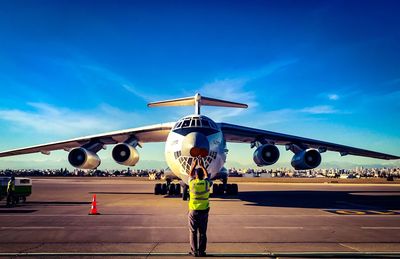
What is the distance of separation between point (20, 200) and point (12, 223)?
920cm

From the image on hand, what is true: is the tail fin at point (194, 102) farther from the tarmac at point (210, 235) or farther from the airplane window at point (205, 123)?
the tarmac at point (210, 235)

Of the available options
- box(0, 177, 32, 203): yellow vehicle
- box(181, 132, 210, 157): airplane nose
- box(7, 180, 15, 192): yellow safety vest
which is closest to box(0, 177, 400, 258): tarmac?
box(181, 132, 210, 157): airplane nose

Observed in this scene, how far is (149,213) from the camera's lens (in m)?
11.8

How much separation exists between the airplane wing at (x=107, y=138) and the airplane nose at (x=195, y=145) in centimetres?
643

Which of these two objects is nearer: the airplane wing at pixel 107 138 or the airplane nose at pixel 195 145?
the airplane nose at pixel 195 145

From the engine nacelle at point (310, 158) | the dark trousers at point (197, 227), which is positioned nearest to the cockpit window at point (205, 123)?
the engine nacelle at point (310, 158)

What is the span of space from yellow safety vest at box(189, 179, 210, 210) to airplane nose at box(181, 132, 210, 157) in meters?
5.85

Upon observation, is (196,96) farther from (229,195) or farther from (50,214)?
(50,214)

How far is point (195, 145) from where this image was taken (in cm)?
1230

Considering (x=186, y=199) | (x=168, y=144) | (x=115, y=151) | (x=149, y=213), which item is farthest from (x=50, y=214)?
(x=115, y=151)

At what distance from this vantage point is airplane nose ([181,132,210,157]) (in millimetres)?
12305

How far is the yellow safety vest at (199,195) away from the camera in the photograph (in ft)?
20.4

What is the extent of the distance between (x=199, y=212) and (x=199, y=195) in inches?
11.4

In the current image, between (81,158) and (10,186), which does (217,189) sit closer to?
(81,158)
